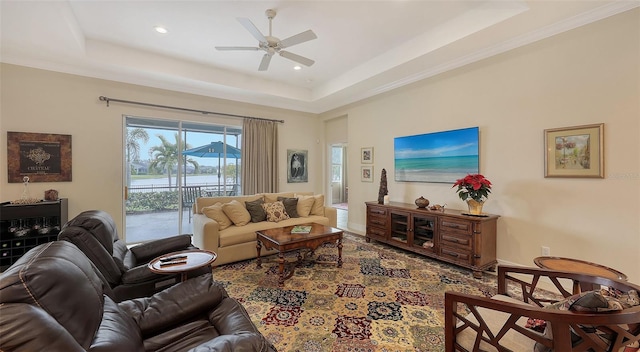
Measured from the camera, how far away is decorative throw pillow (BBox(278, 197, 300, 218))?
14.6 feet

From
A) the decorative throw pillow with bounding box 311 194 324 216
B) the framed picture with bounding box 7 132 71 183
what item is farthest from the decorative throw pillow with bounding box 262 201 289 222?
the framed picture with bounding box 7 132 71 183

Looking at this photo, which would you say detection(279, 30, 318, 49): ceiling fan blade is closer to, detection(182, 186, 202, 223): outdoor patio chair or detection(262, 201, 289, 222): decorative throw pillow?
detection(262, 201, 289, 222): decorative throw pillow

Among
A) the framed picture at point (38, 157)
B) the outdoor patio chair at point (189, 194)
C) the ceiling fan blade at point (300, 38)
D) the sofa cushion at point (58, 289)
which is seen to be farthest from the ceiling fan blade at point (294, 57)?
the framed picture at point (38, 157)

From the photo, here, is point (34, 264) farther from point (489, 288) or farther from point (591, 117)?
point (591, 117)

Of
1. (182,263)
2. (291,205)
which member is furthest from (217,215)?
(182,263)

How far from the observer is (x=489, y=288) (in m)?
2.83

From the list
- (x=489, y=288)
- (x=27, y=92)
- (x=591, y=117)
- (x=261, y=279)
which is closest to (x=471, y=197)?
(x=489, y=288)

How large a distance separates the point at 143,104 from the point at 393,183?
4760 mm

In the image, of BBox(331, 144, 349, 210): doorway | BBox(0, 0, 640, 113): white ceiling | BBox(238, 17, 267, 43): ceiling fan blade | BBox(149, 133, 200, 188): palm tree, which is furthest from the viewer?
BBox(331, 144, 349, 210): doorway

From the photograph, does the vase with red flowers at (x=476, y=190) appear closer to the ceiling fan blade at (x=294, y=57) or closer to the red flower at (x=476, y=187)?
the red flower at (x=476, y=187)

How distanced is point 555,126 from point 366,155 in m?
2.98

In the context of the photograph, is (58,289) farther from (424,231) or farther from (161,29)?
(424,231)

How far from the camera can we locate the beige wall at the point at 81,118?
3615mm

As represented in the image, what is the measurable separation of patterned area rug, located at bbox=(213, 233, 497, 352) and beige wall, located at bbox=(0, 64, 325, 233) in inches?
106
